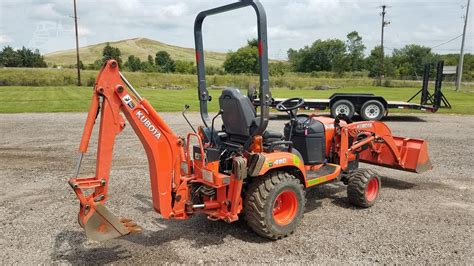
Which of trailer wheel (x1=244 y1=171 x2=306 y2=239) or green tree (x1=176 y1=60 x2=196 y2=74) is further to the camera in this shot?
green tree (x1=176 y1=60 x2=196 y2=74)

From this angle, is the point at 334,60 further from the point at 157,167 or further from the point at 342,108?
the point at 157,167

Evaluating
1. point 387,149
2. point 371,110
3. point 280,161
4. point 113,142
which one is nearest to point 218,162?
point 280,161

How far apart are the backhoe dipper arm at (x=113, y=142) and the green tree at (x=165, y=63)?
63.2 meters

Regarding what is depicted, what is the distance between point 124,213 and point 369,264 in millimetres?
3321

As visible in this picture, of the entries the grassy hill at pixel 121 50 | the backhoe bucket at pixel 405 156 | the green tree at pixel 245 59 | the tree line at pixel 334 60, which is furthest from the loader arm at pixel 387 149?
the grassy hill at pixel 121 50

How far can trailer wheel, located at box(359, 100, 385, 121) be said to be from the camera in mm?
16359

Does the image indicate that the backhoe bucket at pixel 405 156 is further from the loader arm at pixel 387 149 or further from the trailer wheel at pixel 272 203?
the trailer wheel at pixel 272 203

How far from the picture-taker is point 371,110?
16.4 meters

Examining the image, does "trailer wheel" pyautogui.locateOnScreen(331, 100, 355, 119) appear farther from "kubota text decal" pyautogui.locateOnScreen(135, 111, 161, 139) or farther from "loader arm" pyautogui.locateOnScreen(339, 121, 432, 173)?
"kubota text decal" pyautogui.locateOnScreen(135, 111, 161, 139)

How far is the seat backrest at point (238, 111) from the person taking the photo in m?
4.56

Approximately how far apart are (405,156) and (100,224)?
209 inches

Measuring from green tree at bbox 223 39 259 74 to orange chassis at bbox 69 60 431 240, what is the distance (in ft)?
2.71


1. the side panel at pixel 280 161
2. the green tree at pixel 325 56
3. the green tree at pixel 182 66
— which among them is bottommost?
the side panel at pixel 280 161

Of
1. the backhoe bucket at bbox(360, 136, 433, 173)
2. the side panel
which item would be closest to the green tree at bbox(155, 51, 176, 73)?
the backhoe bucket at bbox(360, 136, 433, 173)
